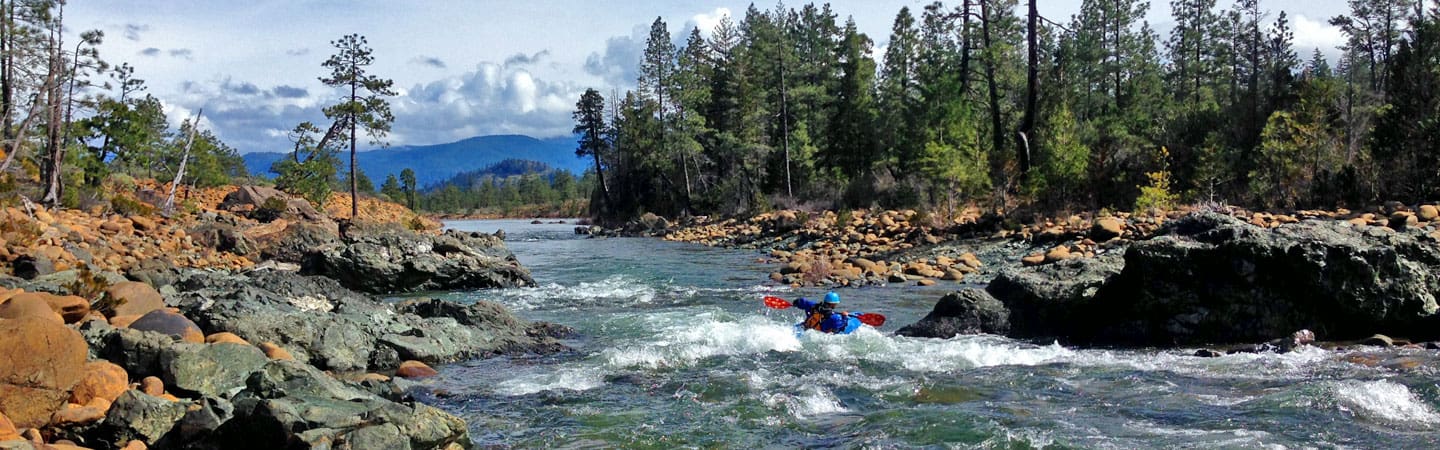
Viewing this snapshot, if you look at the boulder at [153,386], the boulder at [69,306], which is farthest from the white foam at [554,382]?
the boulder at [69,306]

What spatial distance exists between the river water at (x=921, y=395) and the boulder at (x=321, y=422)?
83 cm

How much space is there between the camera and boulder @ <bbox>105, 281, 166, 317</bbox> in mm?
9508

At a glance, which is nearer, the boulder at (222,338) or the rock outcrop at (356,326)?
the boulder at (222,338)

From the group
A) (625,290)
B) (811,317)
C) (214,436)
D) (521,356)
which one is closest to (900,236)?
(625,290)

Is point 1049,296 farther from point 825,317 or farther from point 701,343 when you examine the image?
point 701,343

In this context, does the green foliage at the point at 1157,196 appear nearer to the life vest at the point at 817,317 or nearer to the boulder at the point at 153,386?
the life vest at the point at 817,317

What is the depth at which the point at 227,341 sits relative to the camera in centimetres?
807

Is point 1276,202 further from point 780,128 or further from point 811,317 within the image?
point 780,128

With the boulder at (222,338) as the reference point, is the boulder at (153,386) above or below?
below

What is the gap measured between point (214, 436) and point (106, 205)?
75.7 ft

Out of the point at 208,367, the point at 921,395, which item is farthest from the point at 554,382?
the point at 921,395

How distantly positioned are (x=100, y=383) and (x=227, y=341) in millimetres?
1761

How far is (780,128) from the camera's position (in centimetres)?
4844

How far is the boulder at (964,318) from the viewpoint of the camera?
11094 millimetres
